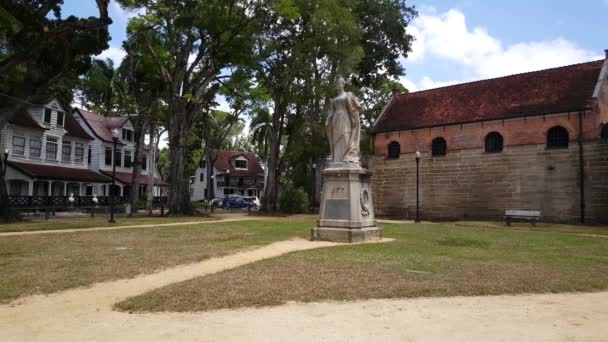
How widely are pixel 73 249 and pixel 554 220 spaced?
73.3 ft

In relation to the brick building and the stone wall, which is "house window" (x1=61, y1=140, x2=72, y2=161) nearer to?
the stone wall

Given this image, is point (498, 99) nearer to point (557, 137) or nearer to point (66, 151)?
point (557, 137)

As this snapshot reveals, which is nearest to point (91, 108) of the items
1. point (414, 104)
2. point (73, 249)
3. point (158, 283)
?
point (414, 104)

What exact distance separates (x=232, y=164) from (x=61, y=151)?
29600mm

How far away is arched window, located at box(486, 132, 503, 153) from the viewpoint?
85.2ft

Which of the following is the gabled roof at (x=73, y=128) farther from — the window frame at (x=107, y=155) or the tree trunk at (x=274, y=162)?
the tree trunk at (x=274, y=162)

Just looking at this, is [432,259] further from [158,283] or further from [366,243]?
[158,283]

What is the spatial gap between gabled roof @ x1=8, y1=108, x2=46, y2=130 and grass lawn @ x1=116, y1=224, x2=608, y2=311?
27.9m

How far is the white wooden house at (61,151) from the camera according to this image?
3033cm

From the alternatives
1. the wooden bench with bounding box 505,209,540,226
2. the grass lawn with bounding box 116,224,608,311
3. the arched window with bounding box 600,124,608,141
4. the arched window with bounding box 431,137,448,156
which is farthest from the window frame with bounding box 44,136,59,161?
the arched window with bounding box 600,124,608,141

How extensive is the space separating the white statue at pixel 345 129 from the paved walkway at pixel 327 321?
7.17 metres

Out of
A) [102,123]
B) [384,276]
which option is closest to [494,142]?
[384,276]

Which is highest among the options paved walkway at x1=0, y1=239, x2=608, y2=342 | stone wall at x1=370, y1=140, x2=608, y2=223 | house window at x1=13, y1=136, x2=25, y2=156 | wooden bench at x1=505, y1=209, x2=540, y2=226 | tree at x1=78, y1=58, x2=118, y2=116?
tree at x1=78, y1=58, x2=118, y2=116

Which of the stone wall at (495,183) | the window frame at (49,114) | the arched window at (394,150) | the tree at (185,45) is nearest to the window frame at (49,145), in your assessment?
the window frame at (49,114)
